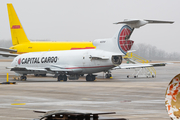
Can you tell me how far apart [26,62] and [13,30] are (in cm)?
1781

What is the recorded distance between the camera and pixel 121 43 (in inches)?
1436

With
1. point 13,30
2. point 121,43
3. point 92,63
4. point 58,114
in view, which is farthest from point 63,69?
point 58,114

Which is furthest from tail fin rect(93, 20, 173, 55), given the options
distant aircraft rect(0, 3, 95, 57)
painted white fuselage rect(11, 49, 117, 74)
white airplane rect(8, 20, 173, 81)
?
distant aircraft rect(0, 3, 95, 57)

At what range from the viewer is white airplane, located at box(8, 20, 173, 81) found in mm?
36281

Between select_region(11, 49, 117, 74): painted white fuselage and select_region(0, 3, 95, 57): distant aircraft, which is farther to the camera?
select_region(0, 3, 95, 57): distant aircraft

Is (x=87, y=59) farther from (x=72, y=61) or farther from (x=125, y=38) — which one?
(x=125, y=38)

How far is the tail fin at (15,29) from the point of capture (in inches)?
2331

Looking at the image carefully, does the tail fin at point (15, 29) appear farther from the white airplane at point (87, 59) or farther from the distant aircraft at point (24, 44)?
the white airplane at point (87, 59)

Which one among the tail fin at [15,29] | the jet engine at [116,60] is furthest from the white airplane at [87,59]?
the tail fin at [15,29]

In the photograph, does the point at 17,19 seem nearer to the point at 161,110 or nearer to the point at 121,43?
the point at 121,43

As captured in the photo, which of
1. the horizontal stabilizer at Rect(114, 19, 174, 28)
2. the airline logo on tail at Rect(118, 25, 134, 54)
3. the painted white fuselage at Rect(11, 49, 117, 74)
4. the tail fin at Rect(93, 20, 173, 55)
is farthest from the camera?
the painted white fuselage at Rect(11, 49, 117, 74)

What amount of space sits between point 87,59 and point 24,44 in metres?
23.1

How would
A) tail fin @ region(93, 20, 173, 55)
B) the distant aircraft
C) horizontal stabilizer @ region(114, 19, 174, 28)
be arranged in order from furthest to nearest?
the distant aircraft → tail fin @ region(93, 20, 173, 55) → horizontal stabilizer @ region(114, 19, 174, 28)

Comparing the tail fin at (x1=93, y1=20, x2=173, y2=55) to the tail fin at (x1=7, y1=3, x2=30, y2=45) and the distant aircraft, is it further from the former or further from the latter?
the tail fin at (x1=7, y1=3, x2=30, y2=45)
